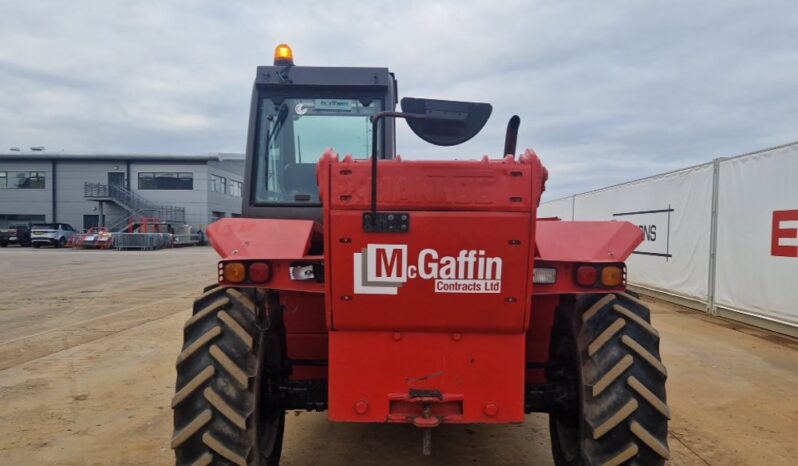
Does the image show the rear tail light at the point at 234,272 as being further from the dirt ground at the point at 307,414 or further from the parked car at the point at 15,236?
the parked car at the point at 15,236

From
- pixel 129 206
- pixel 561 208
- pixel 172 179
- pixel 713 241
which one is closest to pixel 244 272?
pixel 713 241

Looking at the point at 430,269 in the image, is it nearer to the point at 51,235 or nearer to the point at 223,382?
the point at 223,382

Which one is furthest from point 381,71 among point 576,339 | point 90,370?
point 90,370

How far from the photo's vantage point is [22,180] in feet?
159

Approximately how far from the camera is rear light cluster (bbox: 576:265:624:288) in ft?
8.71

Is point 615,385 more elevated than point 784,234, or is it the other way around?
point 784,234

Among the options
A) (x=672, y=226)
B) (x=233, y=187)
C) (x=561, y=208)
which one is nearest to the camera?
(x=672, y=226)

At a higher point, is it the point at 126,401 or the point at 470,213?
the point at 470,213

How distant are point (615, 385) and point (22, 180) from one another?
5723 cm

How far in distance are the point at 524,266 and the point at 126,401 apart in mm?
4299

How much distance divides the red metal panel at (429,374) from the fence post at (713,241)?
9.22m

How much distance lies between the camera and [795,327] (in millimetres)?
8078

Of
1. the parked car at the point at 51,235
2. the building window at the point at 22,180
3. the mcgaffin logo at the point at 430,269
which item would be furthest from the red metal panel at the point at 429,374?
the building window at the point at 22,180

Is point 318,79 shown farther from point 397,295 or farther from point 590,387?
point 590,387
